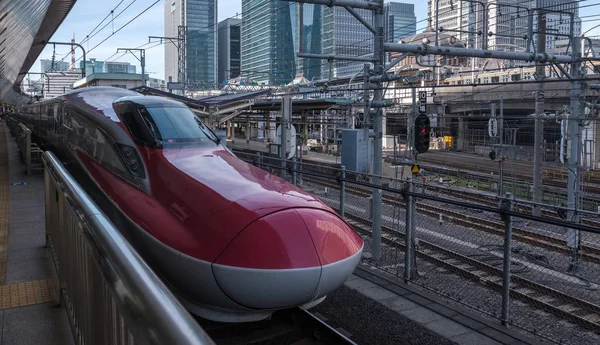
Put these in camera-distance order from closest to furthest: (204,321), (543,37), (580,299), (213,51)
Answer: (204,321)
(580,299)
(543,37)
(213,51)

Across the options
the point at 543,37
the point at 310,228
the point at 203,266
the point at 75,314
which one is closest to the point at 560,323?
the point at 310,228

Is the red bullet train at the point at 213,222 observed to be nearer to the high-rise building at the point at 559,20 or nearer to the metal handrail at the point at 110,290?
the metal handrail at the point at 110,290

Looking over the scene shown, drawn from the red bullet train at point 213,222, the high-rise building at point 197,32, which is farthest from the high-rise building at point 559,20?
the high-rise building at point 197,32

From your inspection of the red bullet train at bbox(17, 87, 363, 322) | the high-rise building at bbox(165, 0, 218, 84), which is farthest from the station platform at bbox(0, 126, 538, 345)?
the high-rise building at bbox(165, 0, 218, 84)

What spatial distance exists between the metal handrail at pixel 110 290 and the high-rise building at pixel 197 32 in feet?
222

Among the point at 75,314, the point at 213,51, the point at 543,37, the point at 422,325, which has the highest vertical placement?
the point at 213,51

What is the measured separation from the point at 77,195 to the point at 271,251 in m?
1.66

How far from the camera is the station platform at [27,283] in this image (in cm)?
415

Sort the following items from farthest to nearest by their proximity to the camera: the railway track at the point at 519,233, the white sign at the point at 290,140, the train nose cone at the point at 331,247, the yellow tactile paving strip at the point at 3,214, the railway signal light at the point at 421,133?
1. the white sign at the point at 290,140
2. the railway signal light at the point at 421,133
3. the railway track at the point at 519,233
4. the yellow tactile paving strip at the point at 3,214
5. the train nose cone at the point at 331,247

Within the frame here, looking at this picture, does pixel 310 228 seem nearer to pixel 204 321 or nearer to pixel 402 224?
pixel 204 321

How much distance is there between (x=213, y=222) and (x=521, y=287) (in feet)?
22.8

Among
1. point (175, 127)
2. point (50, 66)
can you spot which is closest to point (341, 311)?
point (175, 127)

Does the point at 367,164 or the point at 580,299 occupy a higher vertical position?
the point at 367,164

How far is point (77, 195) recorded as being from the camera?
3.12 meters
